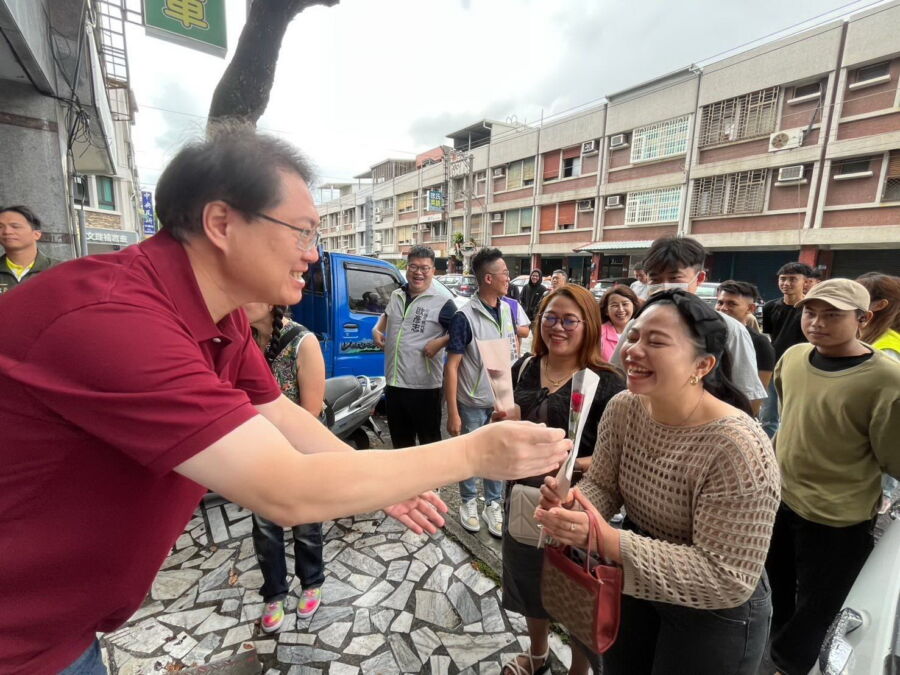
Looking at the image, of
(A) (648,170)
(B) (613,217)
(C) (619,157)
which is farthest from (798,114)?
(B) (613,217)

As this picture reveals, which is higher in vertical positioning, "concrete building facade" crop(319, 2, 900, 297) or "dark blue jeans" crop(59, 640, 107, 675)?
"concrete building facade" crop(319, 2, 900, 297)

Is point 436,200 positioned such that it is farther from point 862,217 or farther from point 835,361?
point 835,361

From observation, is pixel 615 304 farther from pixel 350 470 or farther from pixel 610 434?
pixel 350 470

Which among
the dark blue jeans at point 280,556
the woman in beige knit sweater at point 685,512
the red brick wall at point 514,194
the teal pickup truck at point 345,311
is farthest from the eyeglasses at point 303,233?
the red brick wall at point 514,194

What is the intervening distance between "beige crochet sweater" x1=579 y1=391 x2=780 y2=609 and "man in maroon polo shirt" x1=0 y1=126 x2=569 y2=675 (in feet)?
1.96

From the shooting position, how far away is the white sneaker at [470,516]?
3.32 metres

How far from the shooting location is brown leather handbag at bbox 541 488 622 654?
128 centimetres

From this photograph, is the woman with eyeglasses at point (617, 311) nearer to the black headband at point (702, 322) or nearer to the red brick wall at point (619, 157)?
the black headband at point (702, 322)

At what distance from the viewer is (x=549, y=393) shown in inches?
90.4

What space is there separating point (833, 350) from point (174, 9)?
5931 millimetres

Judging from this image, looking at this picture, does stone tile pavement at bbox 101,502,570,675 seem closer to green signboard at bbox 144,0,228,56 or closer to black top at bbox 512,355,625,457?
black top at bbox 512,355,625,457

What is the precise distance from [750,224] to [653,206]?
4.25m

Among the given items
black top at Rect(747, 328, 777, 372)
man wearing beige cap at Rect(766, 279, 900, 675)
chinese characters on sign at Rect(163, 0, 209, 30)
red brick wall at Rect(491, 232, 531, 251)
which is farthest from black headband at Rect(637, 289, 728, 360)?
red brick wall at Rect(491, 232, 531, 251)

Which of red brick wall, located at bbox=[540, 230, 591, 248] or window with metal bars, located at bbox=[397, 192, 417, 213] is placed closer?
red brick wall, located at bbox=[540, 230, 591, 248]
